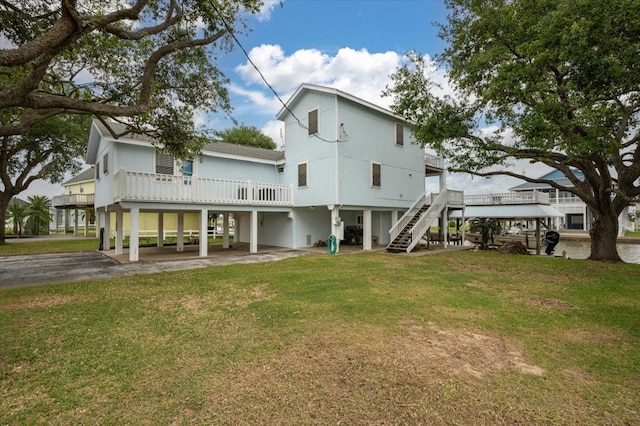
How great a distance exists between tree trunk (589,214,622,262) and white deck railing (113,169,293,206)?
13600 millimetres

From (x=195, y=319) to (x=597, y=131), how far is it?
11.6 metres

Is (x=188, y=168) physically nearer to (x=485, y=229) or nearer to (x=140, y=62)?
(x=140, y=62)

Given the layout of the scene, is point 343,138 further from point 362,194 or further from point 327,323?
point 327,323

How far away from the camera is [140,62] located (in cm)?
1044

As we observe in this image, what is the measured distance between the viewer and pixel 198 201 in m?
12.5

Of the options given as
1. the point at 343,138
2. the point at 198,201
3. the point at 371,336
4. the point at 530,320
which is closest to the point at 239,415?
the point at 371,336

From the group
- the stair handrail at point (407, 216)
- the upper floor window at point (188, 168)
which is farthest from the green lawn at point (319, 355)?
the upper floor window at point (188, 168)

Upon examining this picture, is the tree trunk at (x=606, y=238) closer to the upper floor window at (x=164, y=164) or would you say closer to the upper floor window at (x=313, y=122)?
the upper floor window at (x=313, y=122)

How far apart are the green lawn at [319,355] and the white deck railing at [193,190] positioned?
455cm

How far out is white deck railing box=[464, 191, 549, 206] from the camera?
68.1 ft

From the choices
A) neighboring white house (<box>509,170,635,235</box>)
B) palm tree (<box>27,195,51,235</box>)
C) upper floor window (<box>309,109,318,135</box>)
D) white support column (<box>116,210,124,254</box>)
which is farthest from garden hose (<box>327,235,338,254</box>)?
neighboring white house (<box>509,170,635,235</box>)

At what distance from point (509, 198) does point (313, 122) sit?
16.1 m

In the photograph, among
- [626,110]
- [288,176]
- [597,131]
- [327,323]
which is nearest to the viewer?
[327,323]

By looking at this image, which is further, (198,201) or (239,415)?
(198,201)
